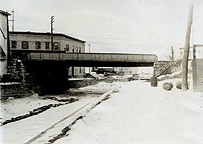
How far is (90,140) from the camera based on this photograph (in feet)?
11.7

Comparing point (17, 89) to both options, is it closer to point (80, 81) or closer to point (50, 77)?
point (50, 77)

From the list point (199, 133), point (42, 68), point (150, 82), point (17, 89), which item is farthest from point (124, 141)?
point (42, 68)

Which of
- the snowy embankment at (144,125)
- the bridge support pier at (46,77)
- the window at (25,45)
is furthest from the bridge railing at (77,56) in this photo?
the snowy embankment at (144,125)

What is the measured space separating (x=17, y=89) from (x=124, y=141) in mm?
9421

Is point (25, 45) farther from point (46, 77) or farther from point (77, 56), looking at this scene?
point (77, 56)

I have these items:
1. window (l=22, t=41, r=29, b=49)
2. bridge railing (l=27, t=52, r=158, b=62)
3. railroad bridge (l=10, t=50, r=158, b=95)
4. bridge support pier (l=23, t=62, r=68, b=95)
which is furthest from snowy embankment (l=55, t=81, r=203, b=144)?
window (l=22, t=41, r=29, b=49)

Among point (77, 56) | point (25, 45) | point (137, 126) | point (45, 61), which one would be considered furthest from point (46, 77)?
point (137, 126)

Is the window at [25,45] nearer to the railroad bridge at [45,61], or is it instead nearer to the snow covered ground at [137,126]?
the railroad bridge at [45,61]

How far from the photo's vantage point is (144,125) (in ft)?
13.7

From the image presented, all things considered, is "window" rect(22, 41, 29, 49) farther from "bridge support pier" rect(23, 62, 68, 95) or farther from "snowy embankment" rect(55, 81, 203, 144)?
"snowy embankment" rect(55, 81, 203, 144)

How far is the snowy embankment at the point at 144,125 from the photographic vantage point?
3512 mm

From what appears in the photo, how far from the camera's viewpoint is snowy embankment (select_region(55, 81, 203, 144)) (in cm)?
351

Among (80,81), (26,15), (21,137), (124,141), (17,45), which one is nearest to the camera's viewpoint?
(124,141)

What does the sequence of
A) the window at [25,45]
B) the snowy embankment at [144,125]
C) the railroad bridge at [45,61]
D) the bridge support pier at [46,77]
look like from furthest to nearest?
the window at [25,45] → the bridge support pier at [46,77] → the railroad bridge at [45,61] → the snowy embankment at [144,125]
